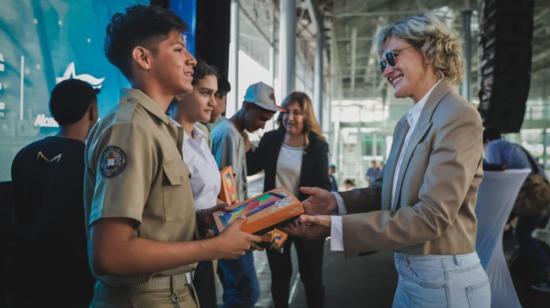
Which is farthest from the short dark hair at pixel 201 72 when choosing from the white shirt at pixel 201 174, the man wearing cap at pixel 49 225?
the man wearing cap at pixel 49 225

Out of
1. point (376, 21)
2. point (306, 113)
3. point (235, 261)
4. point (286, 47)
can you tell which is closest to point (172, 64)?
point (235, 261)

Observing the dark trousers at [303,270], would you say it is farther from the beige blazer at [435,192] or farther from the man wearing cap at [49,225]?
the beige blazer at [435,192]

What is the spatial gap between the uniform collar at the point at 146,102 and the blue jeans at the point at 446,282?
862 millimetres

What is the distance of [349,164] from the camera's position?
21.4m

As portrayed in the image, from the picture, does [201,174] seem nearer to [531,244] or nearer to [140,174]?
[140,174]

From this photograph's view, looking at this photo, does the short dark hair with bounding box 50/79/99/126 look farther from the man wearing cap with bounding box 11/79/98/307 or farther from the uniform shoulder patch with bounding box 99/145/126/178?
the uniform shoulder patch with bounding box 99/145/126/178

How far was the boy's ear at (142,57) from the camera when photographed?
120 cm

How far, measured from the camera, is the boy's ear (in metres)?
1.20

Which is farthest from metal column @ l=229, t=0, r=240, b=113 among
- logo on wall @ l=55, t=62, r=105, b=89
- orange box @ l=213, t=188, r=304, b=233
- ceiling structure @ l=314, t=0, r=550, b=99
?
ceiling structure @ l=314, t=0, r=550, b=99

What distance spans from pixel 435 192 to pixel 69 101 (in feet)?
4.89

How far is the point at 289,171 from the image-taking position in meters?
3.18

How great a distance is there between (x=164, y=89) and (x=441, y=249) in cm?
93

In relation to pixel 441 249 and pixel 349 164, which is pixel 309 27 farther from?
pixel 441 249

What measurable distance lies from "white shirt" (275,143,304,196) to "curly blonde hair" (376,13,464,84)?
5.72 ft
